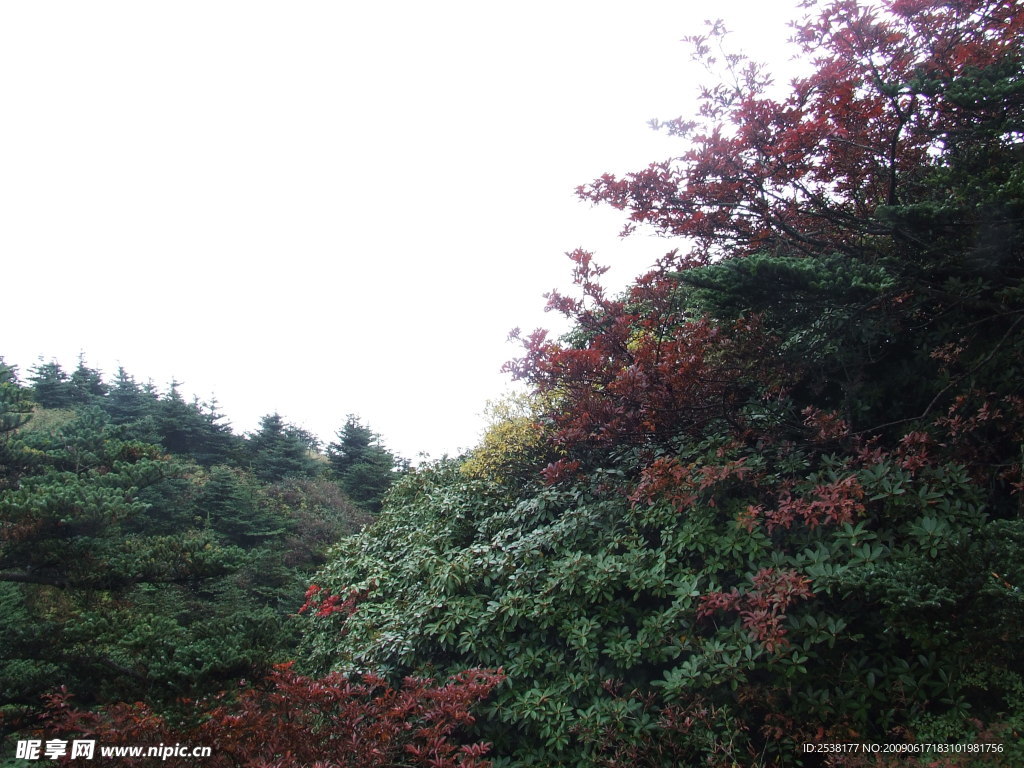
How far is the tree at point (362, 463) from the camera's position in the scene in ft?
45.6

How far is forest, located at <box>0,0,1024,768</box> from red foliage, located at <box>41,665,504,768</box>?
2cm

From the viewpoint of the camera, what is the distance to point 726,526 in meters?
3.67

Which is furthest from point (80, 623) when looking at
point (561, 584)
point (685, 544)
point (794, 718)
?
point (794, 718)

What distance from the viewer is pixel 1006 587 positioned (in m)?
2.56

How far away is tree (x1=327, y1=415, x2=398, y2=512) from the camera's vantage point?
45.6ft

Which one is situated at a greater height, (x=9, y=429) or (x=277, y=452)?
(x=277, y=452)

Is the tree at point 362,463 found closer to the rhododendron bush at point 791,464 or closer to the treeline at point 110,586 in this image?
the treeline at point 110,586

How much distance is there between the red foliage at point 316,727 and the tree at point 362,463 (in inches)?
370

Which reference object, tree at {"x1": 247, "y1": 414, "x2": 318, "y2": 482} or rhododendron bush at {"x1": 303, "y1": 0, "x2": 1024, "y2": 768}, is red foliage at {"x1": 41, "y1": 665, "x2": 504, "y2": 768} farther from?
tree at {"x1": 247, "y1": 414, "x2": 318, "y2": 482}

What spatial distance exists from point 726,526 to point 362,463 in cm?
1218

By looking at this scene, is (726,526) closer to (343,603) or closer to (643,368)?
(643,368)

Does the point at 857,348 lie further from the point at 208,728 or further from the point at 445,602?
the point at 208,728

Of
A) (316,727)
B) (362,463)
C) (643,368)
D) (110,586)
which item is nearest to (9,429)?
(110,586)

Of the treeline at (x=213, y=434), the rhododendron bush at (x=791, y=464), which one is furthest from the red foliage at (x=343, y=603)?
the treeline at (x=213, y=434)
